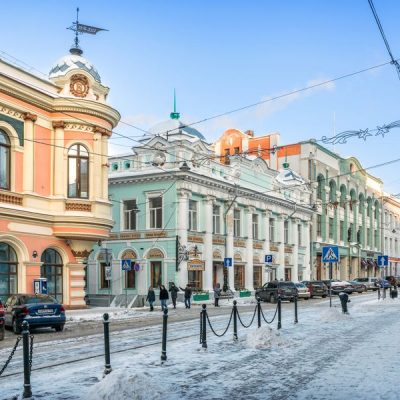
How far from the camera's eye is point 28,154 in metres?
27.7

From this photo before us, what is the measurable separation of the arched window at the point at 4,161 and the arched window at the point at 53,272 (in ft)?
12.6

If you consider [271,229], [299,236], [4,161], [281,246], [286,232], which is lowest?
[281,246]

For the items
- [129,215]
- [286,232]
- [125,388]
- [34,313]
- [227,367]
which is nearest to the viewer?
[125,388]

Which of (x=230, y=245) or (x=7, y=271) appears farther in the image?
(x=230, y=245)

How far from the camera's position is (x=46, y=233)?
1117 inches

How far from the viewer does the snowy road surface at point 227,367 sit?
8992mm

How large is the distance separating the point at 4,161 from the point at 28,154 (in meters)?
1.32

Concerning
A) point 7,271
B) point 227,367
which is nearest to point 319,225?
point 7,271

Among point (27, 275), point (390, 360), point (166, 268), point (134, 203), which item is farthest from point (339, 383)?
point (134, 203)

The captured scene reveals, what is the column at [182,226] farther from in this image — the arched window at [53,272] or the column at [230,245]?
the arched window at [53,272]

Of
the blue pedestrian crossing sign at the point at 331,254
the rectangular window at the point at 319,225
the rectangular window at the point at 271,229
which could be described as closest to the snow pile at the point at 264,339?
the blue pedestrian crossing sign at the point at 331,254

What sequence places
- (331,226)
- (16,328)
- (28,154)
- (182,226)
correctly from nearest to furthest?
(16,328) < (28,154) < (182,226) < (331,226)

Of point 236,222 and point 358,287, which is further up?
point 236,222

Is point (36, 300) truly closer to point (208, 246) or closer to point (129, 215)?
point (129, 215)
